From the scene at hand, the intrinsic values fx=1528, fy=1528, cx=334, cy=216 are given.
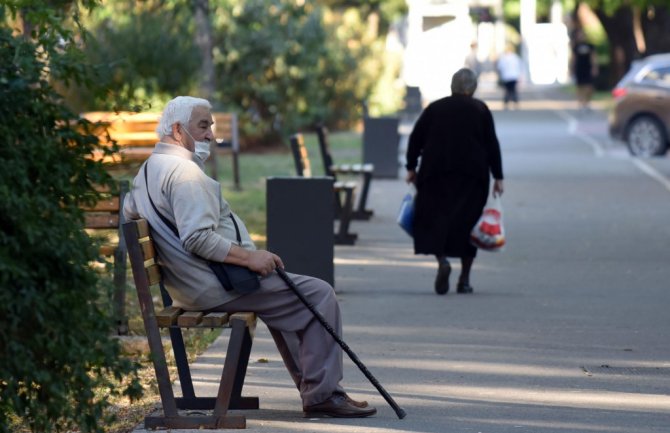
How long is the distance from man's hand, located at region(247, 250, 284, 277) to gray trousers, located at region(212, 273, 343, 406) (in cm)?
9

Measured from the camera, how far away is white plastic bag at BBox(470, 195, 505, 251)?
35.9ft

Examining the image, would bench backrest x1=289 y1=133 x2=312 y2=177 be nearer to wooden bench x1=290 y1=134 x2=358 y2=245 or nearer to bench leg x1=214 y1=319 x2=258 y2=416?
wooden bench x1=290 y1=134 x2=358 y2=245

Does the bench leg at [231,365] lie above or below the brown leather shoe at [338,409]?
above

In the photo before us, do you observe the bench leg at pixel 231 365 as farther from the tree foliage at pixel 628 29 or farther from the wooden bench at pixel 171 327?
the tree foliage at pixel 628 29

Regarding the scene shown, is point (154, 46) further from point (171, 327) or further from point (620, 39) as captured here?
point (620, 39)

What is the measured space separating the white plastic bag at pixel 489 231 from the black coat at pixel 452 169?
7cm

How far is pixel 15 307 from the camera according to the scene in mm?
4785

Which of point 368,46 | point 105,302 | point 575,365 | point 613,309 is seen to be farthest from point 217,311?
point 368,46

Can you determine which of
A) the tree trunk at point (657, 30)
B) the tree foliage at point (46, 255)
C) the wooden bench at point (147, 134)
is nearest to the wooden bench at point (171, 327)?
the tree foliage at point (46, 255)

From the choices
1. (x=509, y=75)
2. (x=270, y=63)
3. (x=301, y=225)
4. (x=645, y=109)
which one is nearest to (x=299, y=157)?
(x=301, y=225)

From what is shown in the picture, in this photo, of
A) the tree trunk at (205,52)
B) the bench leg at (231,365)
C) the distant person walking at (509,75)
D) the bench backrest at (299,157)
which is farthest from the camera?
the distant person walking at (509,75)

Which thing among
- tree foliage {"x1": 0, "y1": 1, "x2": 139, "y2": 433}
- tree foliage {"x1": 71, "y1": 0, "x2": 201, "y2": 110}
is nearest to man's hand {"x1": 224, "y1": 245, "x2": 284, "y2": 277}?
tree foliage {"x1": 0, "y1": 1, "x2": 139, "y2": 433}

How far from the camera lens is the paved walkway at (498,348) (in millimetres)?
6555

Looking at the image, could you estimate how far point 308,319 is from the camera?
20.9ft
